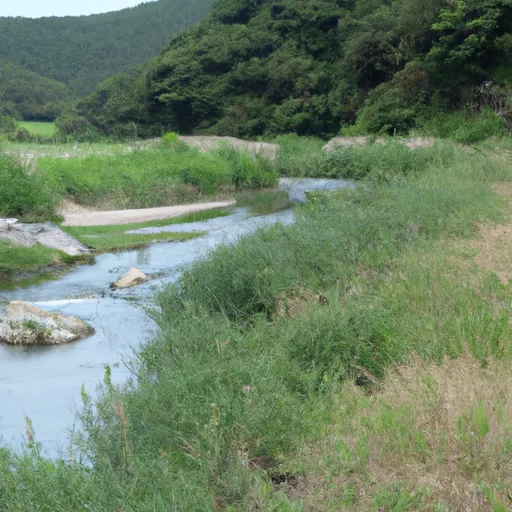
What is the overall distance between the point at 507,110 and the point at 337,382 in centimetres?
2740

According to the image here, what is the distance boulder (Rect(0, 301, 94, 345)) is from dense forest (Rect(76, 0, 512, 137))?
24.5 meters

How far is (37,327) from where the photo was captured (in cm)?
1027

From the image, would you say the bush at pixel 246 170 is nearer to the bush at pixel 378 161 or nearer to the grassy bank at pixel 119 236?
the bush at pixel 378 161

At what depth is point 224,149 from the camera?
28.8 m

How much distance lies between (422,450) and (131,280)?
8923 mm

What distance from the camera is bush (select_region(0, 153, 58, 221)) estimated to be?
18.3 metres

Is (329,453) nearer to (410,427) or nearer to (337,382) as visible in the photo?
(410,427)

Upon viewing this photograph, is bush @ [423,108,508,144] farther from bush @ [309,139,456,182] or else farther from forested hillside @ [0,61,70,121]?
forested hillside @ [0,61,70,121]

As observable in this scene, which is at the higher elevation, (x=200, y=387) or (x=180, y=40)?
(x=180, y=40)

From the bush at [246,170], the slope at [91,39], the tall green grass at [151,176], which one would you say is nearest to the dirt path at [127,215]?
the tall green grass at [151,176]

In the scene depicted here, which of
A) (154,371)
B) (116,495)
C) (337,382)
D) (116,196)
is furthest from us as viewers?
(116,196)

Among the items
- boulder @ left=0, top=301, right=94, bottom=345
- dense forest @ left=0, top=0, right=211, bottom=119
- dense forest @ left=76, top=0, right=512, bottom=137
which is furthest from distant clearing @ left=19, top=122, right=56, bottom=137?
boulder @ left=0, top=301, right=94, bottom=345

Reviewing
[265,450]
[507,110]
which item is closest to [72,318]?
[265,450]

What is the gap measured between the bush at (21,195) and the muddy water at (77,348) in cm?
343
